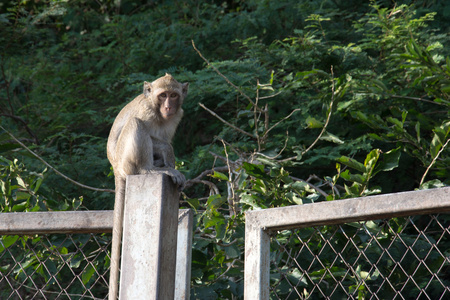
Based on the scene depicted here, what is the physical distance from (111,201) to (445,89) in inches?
117

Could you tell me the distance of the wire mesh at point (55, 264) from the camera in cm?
298

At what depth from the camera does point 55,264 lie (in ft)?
13.2

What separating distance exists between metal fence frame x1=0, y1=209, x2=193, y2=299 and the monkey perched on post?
0.73 m

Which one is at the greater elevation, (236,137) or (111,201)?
(236,137)

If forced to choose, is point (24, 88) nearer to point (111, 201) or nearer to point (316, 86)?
point (111, 201)

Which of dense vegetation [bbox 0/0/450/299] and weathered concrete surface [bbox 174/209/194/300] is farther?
dense vegetation [bbox 0/0/450/299]

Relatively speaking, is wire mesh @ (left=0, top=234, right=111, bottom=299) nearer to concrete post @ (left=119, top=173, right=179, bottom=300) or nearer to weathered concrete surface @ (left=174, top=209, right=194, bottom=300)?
weathered concrete surface @ (left=174, top=209, right=194, bottom=300)

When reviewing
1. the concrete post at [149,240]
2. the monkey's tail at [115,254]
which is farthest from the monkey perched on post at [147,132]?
the concrete post at [149,240]

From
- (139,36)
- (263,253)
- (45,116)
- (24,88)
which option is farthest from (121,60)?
(263,253)

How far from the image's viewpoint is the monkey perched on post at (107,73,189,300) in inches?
144

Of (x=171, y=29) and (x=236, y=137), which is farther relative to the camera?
(x=171, y=29)

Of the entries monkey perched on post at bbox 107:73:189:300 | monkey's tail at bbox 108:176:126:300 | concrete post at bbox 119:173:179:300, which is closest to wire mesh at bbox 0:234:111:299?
monkey's tail at bbox 108:176:126:300

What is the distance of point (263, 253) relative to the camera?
214 cm

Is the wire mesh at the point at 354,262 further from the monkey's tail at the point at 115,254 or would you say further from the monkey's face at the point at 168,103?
the monkey's face at the point at 168,103
